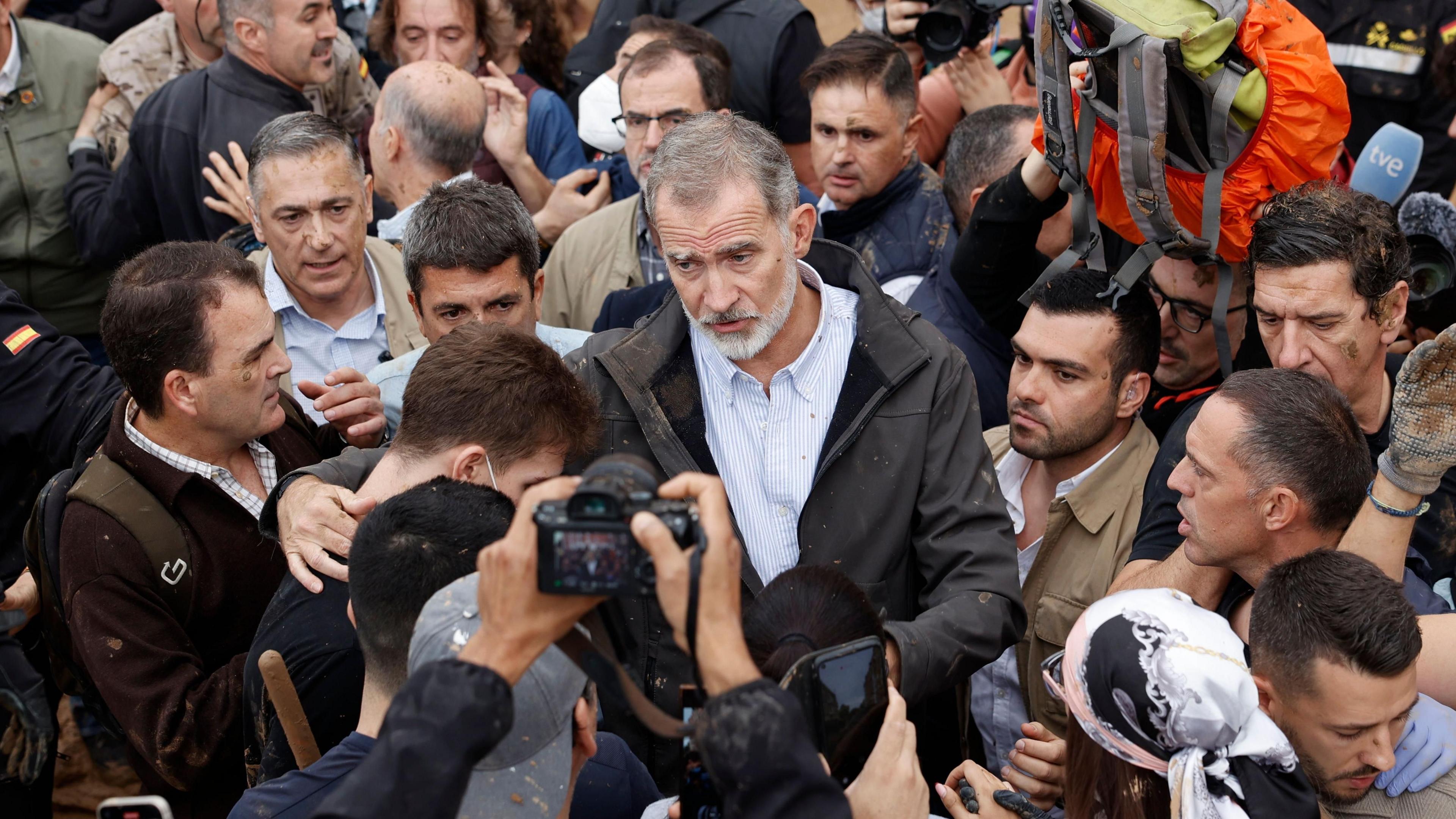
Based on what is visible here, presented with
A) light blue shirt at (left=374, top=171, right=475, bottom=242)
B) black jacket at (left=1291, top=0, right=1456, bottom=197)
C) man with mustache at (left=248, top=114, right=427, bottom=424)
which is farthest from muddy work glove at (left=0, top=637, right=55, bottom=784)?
black jacket at (left=1291, top=0, right=1456, bottom=197)

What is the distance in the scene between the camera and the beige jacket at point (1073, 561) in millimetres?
3355

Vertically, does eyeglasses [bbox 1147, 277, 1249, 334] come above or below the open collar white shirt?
below

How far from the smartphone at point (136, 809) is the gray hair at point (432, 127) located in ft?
9.45

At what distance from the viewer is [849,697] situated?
2033 mm

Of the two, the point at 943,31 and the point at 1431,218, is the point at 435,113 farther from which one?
the point at 1431,218

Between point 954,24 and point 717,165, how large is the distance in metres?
2.63

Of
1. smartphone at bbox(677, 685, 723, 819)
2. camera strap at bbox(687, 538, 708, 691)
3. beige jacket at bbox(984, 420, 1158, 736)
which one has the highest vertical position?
camera strap at bbox(687, 538, 708, 691)

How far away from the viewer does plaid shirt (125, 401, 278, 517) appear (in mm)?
3104

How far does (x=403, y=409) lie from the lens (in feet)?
9.13

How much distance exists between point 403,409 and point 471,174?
1.87 m

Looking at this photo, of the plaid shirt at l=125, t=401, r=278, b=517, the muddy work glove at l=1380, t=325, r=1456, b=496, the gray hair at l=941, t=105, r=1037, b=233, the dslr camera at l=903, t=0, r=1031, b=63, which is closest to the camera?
the muddy work glove at l=1380, t=325, r=1456, b=496

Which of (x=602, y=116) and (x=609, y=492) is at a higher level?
(x=609, y=492)

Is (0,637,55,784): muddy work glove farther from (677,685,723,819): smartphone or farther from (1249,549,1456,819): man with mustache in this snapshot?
(1249,549,1456,819): man with mustache

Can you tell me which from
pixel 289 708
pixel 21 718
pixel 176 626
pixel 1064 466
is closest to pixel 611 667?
pixel 289 708
